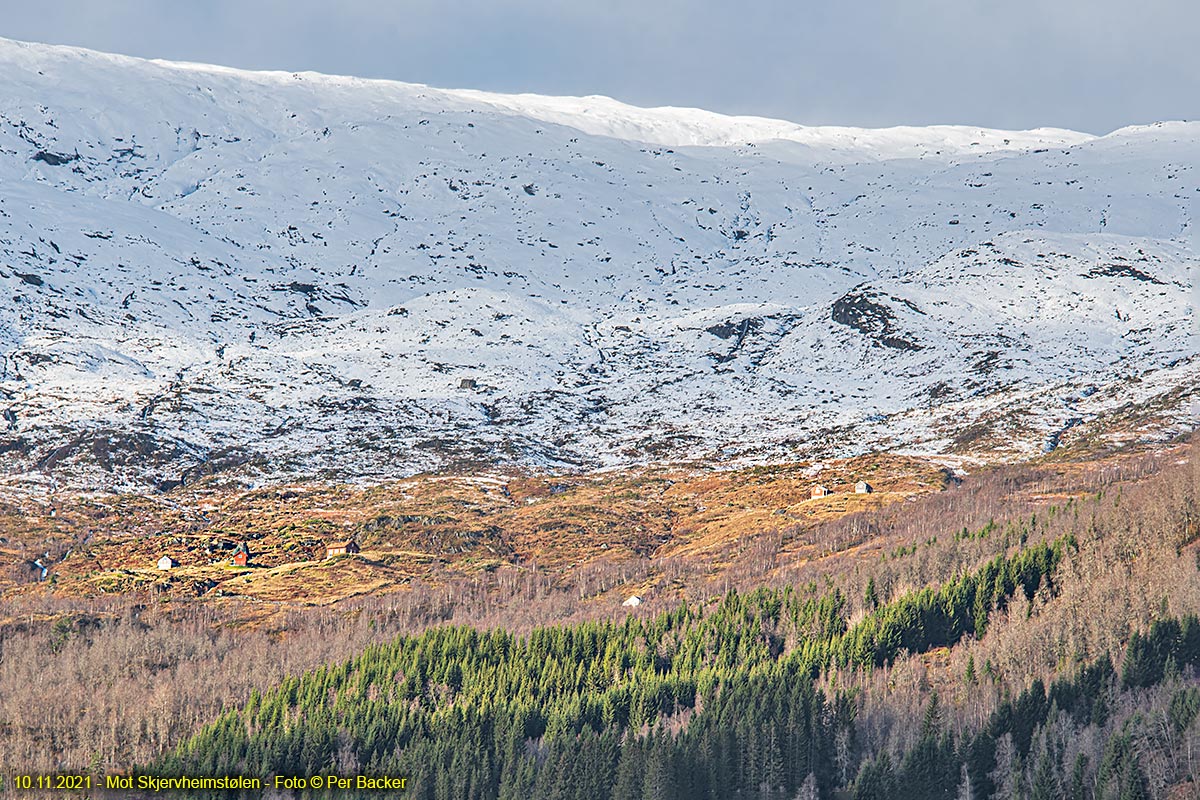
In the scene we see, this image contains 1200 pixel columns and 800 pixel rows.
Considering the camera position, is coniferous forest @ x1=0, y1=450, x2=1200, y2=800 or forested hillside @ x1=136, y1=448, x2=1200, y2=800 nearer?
forested hillside @ x1=136, y1=448, x2=1200, y2=800

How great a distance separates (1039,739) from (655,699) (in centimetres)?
4625

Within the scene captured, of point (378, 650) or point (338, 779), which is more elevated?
point (378, 650)

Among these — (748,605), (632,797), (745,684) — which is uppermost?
(748,605)

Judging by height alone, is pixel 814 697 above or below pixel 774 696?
below

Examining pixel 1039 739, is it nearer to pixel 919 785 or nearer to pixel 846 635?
pixel 919 785

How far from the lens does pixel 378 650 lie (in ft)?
634

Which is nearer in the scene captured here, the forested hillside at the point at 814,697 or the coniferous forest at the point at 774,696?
the forested hillside at the point at 814,697

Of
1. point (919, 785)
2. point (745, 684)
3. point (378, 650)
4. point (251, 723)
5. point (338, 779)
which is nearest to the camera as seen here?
point (919, 785)

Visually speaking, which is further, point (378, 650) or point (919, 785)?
point (378, 650)

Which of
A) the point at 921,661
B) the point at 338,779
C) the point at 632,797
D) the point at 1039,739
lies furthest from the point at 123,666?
the point at 1039,739

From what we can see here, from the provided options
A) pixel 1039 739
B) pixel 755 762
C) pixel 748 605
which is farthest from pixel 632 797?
pixel 748 605

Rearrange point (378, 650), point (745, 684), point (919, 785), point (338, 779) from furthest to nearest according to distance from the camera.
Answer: point (378, 650) < point (745, 684) < point (338, 779) < point (919, 785)

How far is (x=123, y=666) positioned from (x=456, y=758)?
7916 centimetres

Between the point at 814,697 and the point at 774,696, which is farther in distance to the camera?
the point at 774,696
